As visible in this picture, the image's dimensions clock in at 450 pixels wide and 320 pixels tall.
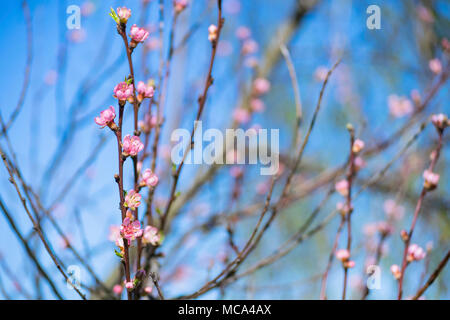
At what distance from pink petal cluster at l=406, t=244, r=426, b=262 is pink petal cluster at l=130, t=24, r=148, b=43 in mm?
991

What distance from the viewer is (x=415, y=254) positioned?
3.79ft

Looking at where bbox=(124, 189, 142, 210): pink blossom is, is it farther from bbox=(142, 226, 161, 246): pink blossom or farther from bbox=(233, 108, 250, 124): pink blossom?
bbox=(233, 108, 250, 124): pink blossom

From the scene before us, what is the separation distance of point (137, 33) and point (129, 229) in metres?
0.47

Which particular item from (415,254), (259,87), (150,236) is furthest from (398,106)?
(150,236)

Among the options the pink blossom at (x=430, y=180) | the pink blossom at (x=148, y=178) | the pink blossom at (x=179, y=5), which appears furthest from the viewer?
the pink blossom at (x=179, y=5)

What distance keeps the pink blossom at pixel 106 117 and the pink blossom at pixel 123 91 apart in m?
0.03

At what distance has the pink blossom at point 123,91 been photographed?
0.86m

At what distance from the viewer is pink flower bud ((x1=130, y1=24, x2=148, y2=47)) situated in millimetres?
911

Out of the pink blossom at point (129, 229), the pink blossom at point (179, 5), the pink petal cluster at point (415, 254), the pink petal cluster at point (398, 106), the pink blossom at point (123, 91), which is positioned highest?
the pink blossom at point (179, 5)

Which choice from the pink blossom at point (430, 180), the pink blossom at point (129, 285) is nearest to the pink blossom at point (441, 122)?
the pink blossom at point (430, 180)

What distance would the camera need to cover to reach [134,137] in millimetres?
865

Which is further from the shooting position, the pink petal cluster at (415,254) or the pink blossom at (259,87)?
the pink blossom at (259,87)

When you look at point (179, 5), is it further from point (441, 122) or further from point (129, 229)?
point (441, 122)

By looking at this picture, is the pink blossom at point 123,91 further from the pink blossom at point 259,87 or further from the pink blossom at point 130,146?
the pink blossom at point 259,87
